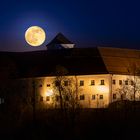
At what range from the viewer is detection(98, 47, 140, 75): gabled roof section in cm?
7499

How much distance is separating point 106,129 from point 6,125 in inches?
378

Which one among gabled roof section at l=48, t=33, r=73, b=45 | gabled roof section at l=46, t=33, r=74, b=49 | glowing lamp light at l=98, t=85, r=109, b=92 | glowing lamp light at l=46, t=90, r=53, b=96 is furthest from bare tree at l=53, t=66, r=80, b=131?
gabled roof section at l=48, t=33, r=73, b=45

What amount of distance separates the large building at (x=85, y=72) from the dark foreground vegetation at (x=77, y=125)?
7.63m

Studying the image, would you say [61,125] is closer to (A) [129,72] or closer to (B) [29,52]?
(A) [129,72]

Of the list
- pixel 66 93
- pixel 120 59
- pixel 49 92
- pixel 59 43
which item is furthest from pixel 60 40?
pixel 66 93

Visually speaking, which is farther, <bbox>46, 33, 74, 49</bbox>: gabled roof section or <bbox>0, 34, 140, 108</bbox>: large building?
<bbox>46, 33, 74, 49</bbox>: gabled roof section

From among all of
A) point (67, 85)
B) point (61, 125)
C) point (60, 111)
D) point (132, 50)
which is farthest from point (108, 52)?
point (61, 125)

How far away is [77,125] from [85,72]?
1830cm

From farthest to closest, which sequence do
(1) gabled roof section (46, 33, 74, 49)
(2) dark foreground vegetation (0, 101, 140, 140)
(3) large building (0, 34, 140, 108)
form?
(1) gabled roof section (46, 33, 74, 49)
(3) large building (0, 34, 140, 108)
(2) dark foreground vegetation (0, 101, 140, 140)

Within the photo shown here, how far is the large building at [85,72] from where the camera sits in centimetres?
7200

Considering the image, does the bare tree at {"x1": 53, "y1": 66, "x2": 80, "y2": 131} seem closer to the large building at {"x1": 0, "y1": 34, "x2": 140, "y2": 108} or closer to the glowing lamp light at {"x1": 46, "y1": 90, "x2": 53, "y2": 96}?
the large building at {"x1": 0, "y1": 34, "x2": 140, "y2": 108}

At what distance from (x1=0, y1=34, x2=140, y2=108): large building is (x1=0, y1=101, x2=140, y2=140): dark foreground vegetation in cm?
763

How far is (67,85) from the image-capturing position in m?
70.1

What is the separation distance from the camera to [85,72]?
73.5 m
